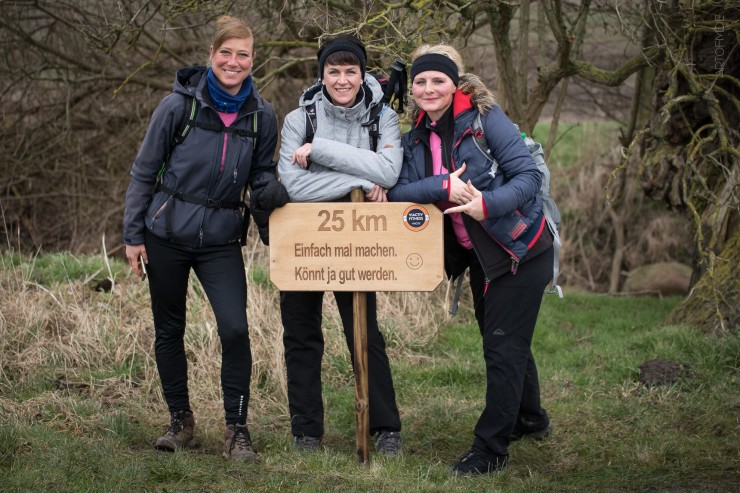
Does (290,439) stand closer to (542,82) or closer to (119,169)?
(542,82)

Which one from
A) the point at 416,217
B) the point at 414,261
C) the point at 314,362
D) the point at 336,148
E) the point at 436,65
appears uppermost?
the point at 436,65

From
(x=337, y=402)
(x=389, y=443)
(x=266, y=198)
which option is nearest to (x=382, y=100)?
(x=266, y=198)

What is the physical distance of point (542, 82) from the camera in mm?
7844

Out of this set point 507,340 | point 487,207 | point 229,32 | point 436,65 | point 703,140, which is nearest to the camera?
point 487,207

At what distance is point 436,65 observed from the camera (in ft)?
14.8

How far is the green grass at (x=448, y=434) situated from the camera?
4.45 metres

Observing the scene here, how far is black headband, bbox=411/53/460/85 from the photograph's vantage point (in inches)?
178

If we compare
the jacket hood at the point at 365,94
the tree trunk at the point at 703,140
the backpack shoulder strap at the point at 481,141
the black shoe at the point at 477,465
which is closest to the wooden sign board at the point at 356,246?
the backpack shoulder strap at the point at 481,141

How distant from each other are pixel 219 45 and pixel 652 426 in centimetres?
338

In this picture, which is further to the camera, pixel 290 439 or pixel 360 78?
pixel 290 439

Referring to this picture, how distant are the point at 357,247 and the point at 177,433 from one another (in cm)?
146

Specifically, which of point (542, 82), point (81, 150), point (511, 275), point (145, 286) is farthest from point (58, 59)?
point (511, 275)

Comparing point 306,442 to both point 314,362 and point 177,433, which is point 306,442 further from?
point 177,433

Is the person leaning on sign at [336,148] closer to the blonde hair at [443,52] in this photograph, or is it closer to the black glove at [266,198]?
the black glove at [266,198]
